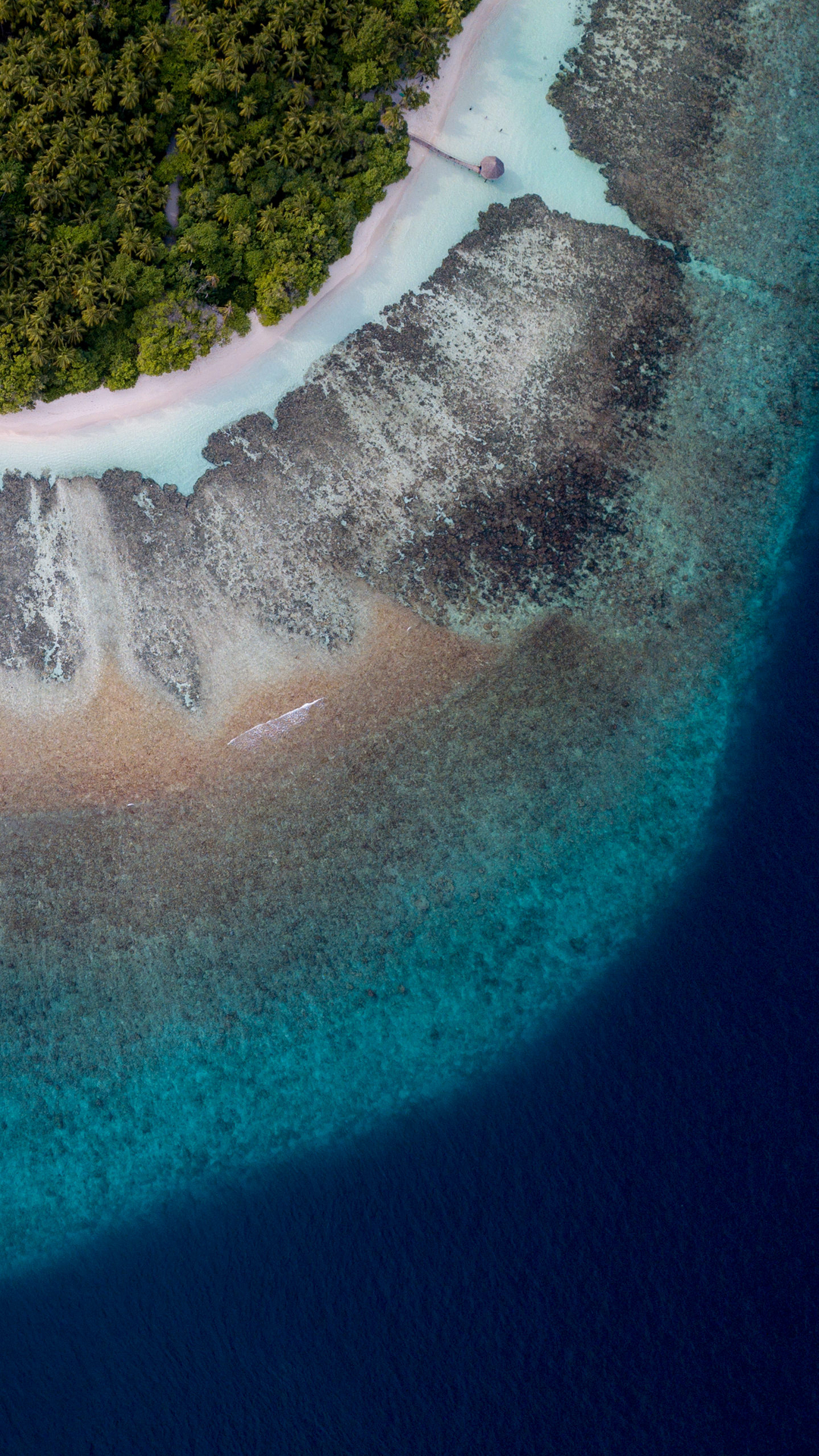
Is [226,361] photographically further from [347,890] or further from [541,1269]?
[541,1269]

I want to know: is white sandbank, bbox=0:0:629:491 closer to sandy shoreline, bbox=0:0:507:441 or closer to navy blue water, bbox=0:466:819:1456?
sandy shoreline, bbox=0:0:507:441

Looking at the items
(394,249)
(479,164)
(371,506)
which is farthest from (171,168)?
(371,506)

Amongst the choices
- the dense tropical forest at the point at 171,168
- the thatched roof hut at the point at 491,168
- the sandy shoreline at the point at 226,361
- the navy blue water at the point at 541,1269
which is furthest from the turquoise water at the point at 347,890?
the thatched roof hut at the point at 491,168

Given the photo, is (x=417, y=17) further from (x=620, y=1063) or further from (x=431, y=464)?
(x=620, y=1063)

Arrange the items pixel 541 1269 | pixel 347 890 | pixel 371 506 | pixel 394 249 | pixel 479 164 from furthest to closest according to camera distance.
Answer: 1. pixel 479 164
2. pixel 394 249
3. pixel 371 506
4. pixel 347 890
5. pixel 541 1269

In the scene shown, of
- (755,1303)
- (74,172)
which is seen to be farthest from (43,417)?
(755,1303)

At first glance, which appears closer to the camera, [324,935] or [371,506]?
[324,935]

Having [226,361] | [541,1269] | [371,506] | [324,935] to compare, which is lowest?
[541,1269]
